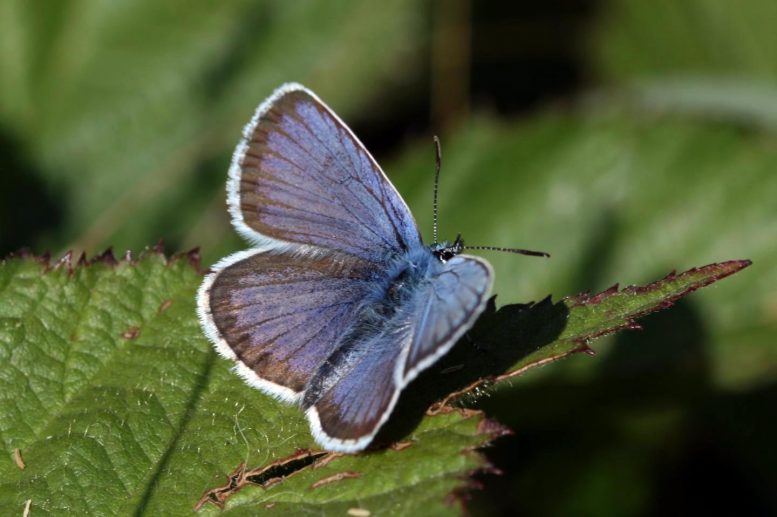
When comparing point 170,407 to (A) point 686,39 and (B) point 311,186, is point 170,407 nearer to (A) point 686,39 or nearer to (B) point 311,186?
(B) point 311,186

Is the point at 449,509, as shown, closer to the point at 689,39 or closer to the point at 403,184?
the point at 403,184

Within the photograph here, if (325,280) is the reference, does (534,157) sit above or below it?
below

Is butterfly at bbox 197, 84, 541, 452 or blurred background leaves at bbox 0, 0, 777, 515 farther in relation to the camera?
blurred background leaves at bbox 0, 0, 777, 515

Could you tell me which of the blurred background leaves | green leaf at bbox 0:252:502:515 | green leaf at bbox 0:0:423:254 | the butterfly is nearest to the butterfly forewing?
the butterfly

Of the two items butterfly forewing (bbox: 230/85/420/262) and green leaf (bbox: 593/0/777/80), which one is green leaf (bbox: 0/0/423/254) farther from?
butterfly forewing (bbox: 230/85/420/262)

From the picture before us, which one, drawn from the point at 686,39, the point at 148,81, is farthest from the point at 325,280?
the point at 686,39

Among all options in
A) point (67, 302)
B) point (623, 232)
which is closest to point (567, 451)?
point (623, 232)
